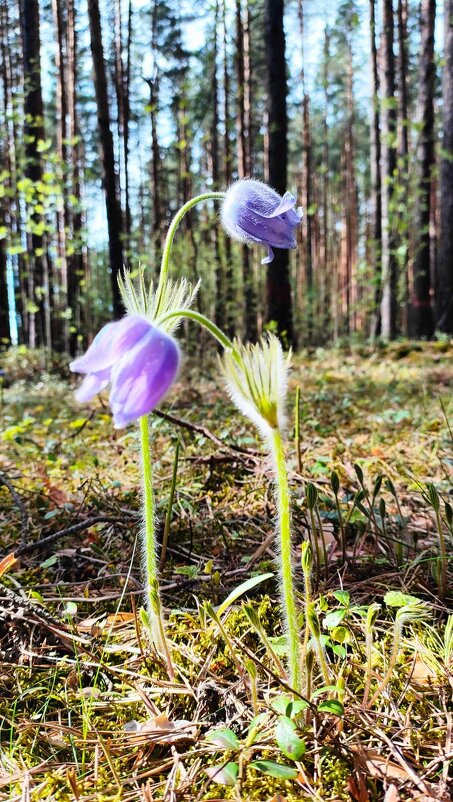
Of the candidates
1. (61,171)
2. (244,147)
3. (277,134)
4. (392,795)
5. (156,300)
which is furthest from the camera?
(244,147)

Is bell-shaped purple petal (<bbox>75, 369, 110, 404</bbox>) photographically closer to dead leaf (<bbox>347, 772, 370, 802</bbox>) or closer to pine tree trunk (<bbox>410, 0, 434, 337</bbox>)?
dead leaf (<bbox>347, 772, 370, 802</bbox>)

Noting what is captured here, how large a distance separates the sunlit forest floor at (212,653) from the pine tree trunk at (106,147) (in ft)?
15.8

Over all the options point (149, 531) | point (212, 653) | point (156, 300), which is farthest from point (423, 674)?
point (156, 300)

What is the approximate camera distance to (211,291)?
390 inches

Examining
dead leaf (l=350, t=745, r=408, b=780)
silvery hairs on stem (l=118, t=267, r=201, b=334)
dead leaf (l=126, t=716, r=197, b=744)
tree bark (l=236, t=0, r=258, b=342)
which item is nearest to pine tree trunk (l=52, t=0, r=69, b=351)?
tree bark (l=236, t=0, r=258, b=342)

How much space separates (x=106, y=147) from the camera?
23.0 ft

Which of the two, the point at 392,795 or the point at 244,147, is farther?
the point at 244,147

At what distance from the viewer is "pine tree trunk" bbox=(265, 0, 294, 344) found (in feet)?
25.8

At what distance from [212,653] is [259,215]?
112 cm

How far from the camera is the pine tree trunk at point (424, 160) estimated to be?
30.1 ft

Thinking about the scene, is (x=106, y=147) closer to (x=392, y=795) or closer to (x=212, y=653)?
(x=212, y=653)

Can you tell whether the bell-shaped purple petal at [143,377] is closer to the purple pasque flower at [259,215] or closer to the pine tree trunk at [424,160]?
the purple pasque flower at [259,215]

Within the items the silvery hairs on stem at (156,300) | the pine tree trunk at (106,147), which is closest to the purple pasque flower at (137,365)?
the silvery hairs on stem at (156,300)

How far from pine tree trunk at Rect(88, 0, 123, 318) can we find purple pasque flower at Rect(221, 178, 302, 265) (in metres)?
5.50
